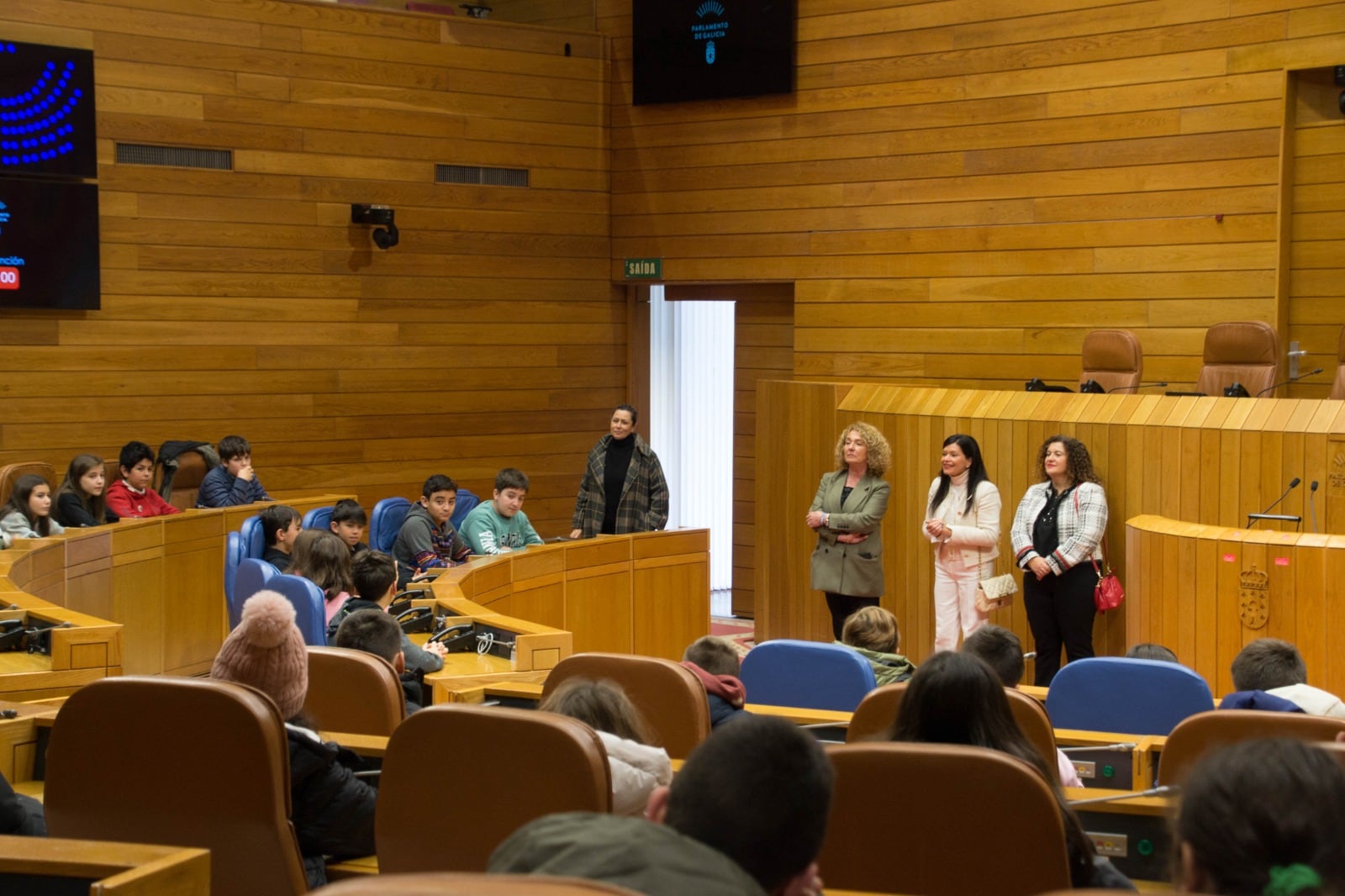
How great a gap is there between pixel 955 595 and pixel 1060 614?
68 cm

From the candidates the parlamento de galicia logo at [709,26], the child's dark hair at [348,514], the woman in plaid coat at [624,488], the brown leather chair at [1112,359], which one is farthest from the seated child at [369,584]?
the parlamento de galicia logo at [709,26]

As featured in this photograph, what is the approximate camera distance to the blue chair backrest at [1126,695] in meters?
4.21

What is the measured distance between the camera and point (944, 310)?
32.5 ft

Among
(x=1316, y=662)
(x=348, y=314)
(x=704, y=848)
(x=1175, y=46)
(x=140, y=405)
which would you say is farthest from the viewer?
(x=348, y=314)

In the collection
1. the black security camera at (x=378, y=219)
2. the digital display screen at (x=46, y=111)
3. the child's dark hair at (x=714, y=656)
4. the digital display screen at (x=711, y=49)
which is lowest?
the child's dark hair at (x=714, y=656)

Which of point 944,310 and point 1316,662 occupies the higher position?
point 944,310

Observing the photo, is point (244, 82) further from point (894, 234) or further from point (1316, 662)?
point (1316, 662)

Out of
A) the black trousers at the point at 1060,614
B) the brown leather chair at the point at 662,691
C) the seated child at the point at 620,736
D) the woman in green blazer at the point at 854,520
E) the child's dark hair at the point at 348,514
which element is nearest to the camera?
the seated child at the point at 620,736

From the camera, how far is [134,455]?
335 inches

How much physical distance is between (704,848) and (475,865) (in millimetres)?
1196

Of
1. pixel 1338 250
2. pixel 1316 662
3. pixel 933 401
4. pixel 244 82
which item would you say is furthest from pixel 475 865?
pixel 244 82

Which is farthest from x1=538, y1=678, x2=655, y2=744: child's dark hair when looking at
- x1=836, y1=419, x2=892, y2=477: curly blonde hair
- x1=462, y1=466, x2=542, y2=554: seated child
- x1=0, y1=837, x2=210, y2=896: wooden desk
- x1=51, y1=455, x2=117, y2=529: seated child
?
x1=51, y1=455, x2=117, y2=529: seated child

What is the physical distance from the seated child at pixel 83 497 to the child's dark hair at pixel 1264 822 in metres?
7.21

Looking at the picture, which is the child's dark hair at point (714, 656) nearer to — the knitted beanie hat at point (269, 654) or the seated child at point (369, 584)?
the knitted beanie hat at point (269, 654)
